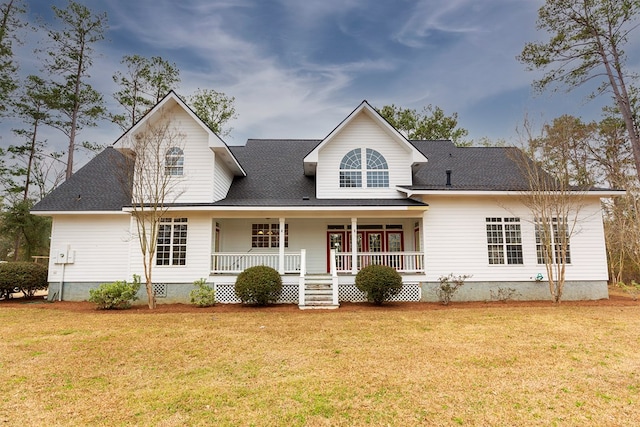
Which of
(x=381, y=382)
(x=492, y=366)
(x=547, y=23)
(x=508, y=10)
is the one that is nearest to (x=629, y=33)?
(x=547, y=23)

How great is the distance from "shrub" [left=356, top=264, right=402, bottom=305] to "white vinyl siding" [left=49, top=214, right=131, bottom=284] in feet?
32.4

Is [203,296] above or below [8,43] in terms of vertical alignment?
below

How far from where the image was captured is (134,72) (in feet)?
87.7

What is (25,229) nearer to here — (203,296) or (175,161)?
(175,161)

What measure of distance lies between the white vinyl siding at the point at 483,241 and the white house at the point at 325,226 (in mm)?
41

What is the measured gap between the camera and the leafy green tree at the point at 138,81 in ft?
86.1

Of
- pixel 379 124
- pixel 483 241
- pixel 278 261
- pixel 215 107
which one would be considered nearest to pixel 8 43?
pixel 215 107

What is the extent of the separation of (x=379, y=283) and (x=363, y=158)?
5.62m

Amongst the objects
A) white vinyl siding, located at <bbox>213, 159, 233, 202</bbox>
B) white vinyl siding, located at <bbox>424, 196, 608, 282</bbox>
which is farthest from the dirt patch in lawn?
white vinyl siding, located at <bbox>213, 159, 233, 202</bbox>

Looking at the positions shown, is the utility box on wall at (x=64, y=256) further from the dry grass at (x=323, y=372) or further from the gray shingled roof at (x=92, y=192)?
the dry grass at (x=323, y=372)

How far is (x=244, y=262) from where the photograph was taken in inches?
564

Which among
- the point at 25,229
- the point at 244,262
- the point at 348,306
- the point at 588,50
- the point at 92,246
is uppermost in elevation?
the point at 588,50

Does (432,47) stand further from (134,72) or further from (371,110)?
(134,72)

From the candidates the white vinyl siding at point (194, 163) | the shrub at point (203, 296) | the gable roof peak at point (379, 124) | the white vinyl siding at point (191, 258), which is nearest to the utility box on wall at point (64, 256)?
the white vinyl siding at point (191, 258)
